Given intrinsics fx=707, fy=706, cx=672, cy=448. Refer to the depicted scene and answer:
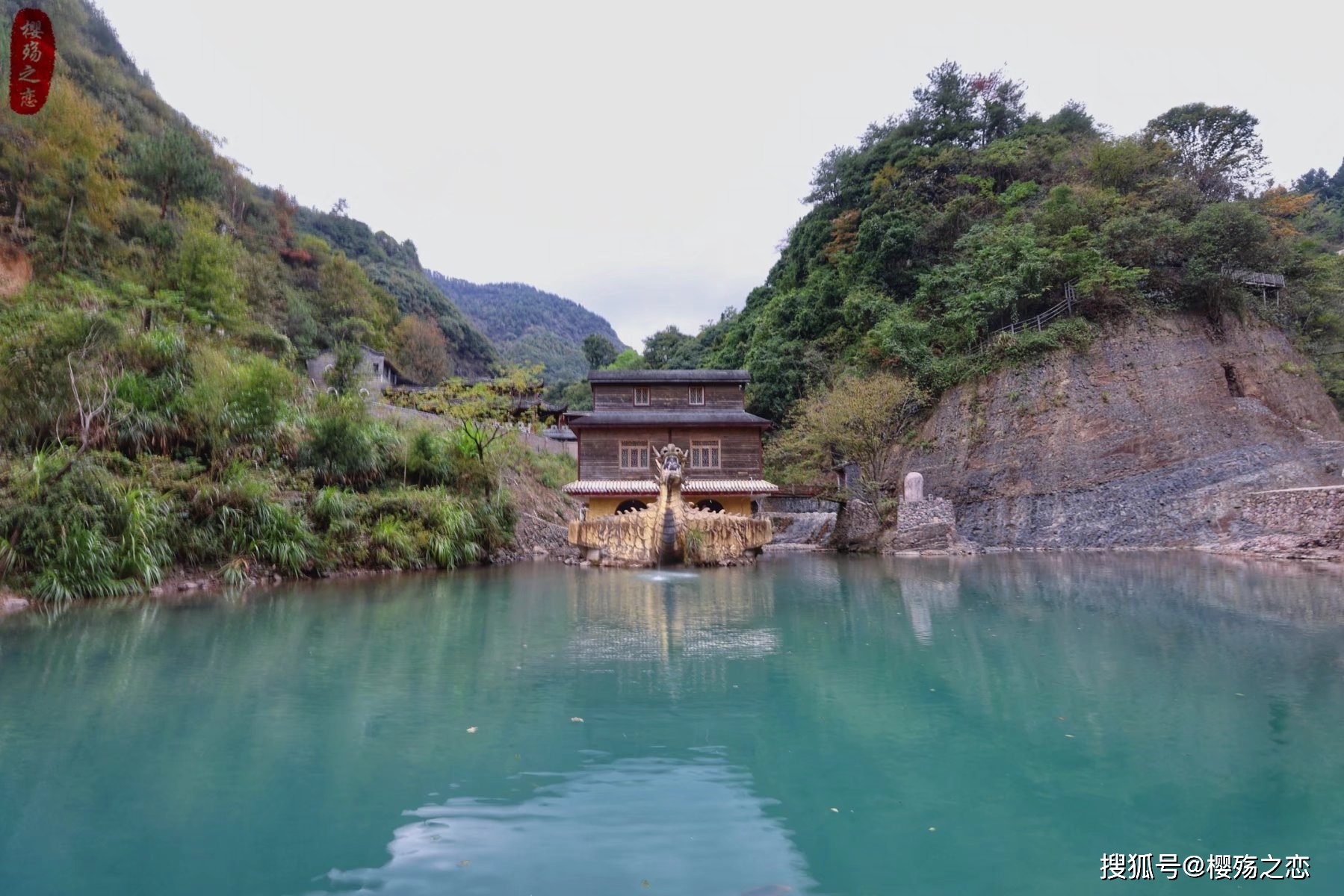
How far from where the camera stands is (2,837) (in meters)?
3.04

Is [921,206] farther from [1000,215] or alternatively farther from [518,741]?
[518,741]

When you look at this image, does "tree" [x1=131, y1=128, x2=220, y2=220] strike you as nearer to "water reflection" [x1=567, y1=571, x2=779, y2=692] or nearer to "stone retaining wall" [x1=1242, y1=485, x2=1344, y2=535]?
"water reflection" [x1=567, y1=571, x2=779, y2=692]

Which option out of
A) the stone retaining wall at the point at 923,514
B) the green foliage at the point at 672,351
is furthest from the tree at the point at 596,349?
the stone retaining wall at the point at 923,514

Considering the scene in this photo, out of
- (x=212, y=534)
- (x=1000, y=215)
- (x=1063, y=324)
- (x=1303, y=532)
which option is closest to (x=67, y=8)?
(x=212, y=534)

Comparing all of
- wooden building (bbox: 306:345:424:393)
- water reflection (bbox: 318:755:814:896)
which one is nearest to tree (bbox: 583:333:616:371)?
wooden building (bbox: 306:345:424:393)

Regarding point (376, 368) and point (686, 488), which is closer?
point (686, 488)

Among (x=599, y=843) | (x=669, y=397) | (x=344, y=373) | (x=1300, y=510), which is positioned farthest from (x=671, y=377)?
(x=599, y=843)

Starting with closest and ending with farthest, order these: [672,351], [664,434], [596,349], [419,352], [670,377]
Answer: [664,434] → [670,377] → [419,352] → [672,351] → [596,349]

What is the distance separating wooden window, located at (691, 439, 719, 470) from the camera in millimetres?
24625

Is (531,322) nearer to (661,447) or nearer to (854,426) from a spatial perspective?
(661,447)

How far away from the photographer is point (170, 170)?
27625 mm

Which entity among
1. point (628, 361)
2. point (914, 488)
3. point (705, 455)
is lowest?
point (914, 488)

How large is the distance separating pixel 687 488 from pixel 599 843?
19.6 m

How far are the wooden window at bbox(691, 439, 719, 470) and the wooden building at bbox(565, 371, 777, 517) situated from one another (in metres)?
0.03
